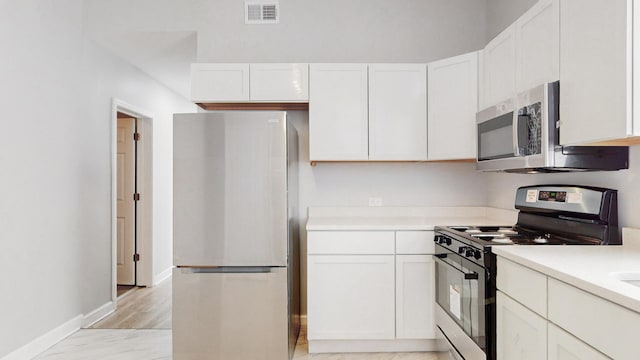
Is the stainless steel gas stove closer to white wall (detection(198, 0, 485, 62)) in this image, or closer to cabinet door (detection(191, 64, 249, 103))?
white wall (detection(198, 0, 485, 62))

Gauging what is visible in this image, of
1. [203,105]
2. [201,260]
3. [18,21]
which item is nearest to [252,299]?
[201,260]

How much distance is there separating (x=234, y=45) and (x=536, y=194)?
2.48m

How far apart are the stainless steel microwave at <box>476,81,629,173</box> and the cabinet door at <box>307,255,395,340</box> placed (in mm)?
1060

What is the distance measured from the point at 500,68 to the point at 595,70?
2.82 feet

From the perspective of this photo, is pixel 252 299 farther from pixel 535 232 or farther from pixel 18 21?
pixel 18 21

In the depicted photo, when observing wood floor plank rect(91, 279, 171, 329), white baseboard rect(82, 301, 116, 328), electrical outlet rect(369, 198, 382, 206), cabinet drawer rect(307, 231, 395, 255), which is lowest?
wood floor plank rect(91, 279, 171, 329)

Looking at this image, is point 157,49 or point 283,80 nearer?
point 283,80

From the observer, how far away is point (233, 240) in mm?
2500

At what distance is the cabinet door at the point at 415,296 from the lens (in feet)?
8.70

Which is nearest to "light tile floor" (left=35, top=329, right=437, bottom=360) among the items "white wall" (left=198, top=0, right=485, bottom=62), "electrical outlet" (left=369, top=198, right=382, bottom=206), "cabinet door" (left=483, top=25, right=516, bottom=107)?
"electrical outlet" (left=369, top=198, right=382, bottom=206)

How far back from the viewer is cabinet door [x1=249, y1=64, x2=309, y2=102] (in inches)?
115

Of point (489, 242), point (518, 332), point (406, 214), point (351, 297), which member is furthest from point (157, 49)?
point (518, 332)

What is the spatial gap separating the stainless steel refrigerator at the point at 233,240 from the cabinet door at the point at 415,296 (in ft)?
2.46

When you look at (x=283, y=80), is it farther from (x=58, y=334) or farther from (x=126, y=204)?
(x=126, y=204)
